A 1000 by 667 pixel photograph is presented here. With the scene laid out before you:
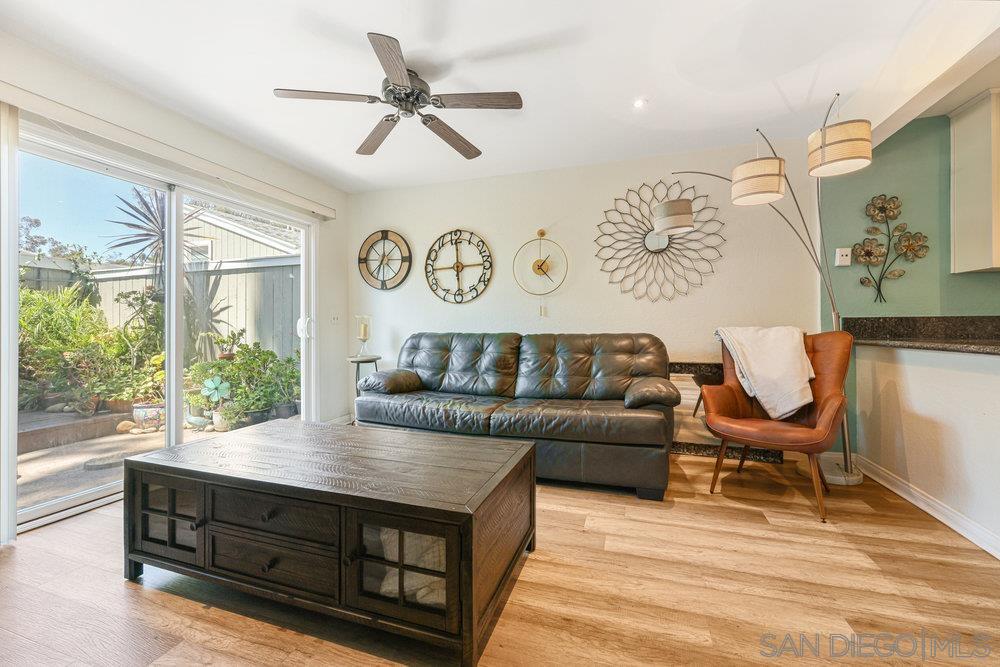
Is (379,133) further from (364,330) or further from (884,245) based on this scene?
(884,245)

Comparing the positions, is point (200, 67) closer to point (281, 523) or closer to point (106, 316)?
point (106, 316)

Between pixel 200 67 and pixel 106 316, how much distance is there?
159 centimetres

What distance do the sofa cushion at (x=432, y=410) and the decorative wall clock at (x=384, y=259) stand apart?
1495mm

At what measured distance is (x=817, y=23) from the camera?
72.2 inches

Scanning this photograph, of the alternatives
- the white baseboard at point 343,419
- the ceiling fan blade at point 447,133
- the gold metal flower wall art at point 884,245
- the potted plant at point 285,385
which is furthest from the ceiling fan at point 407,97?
the white baseboard at point 343,419

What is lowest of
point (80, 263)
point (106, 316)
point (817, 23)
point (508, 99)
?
point (106, 316)

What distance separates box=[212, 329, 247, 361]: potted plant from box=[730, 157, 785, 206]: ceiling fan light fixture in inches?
151

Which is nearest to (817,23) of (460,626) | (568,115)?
(568,115)

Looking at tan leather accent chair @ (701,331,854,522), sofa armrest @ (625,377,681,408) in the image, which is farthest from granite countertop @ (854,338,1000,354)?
sofa armrest @ (625,377,681,408)

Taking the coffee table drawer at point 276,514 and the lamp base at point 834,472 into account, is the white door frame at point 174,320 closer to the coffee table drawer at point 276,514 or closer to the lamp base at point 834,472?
the coffee table drawer at point 276,514

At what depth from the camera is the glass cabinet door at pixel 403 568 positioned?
1157 mm

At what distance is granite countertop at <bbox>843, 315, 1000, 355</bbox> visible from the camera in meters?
2.51

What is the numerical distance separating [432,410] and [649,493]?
1.55 m

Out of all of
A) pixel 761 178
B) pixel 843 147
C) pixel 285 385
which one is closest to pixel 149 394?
pixel 285 385
